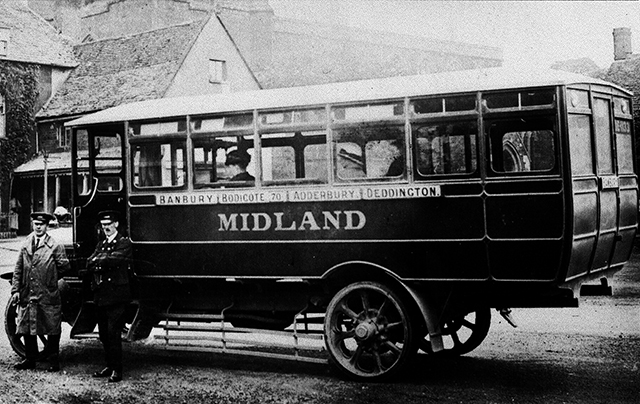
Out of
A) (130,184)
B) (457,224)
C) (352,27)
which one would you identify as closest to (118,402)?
(130,184)

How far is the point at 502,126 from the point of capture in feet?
23.6

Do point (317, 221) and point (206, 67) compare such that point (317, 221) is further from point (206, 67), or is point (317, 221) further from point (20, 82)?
point (20, 82)

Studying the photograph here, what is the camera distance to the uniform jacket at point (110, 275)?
7938 millimetres

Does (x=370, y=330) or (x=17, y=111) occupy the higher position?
(x=17, y=111)

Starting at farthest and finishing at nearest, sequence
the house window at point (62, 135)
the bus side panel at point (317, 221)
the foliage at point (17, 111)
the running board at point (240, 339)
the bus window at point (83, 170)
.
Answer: the house window at point (62, 135) < the foliage at point (17, 111) < the bus window at point (83, 170) < the running board at point (240, 339) < the bus side panel at point (317, 221)

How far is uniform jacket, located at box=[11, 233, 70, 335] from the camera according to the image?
840 cm

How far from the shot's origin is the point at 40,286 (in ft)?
27.8

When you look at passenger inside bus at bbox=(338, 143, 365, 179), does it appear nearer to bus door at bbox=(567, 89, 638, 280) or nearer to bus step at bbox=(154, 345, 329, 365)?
bus step at bbox=(154, 345, 329, 365)

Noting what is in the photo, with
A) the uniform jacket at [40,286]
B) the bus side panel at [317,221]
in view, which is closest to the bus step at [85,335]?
the uniform jacket at [40,286]

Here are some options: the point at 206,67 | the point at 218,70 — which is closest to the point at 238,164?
the point at 206,67

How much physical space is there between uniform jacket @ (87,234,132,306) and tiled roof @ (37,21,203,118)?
72.8 ft

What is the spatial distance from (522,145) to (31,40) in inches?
1277

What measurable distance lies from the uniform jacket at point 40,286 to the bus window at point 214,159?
185 cm

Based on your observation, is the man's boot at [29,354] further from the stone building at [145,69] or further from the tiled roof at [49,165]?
the tiled roof at [49,165]
